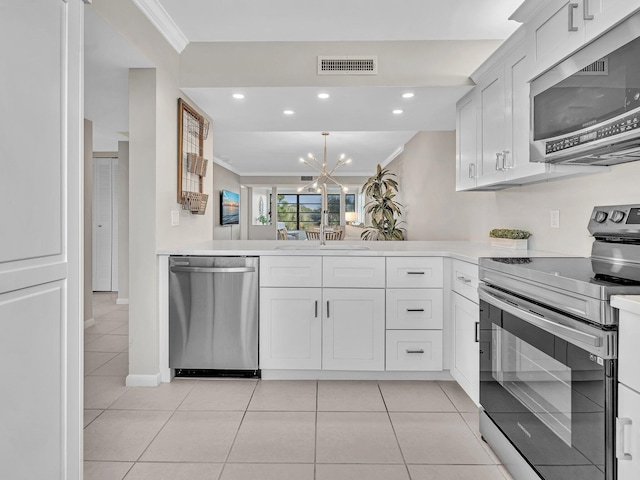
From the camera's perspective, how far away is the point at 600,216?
6.16 ft

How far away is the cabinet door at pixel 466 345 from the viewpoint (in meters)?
→ 2.32

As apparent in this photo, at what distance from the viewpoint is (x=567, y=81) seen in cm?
178

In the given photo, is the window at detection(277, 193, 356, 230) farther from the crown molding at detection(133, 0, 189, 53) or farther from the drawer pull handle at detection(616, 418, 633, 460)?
the drawer pull handle at detection(616, 418, 633, 460)

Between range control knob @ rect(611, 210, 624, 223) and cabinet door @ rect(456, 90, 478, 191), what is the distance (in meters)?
1.19

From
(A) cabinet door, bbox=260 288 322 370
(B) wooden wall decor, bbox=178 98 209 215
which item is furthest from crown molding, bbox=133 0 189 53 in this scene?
(A) cabinet door, bbox=260 288 322 370

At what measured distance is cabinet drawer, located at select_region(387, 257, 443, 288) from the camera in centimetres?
280

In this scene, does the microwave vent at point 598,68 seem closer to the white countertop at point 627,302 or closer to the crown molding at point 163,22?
the white countertop at point 627,302

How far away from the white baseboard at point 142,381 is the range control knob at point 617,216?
2.80 metres

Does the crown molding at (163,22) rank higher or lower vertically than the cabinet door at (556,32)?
higher

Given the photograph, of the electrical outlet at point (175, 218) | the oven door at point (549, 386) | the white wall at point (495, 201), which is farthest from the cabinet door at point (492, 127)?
the electrical outlet at point (175, 218)

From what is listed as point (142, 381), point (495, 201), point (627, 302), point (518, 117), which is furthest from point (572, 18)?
point (142, 381)

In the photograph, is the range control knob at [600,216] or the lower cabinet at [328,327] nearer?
the range control knob at [600,216]

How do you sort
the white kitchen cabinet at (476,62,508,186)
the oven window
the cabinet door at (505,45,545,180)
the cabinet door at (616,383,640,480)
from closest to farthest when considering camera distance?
the cabinet door at (616,383,640,480) → the oven window → the cabinet door at (505,45,545,180) → the white kitchen cabinet at (476,62,508,186)

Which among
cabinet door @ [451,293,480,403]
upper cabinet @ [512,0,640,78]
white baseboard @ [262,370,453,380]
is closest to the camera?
upper cabinet @ [512,0,640,78]
